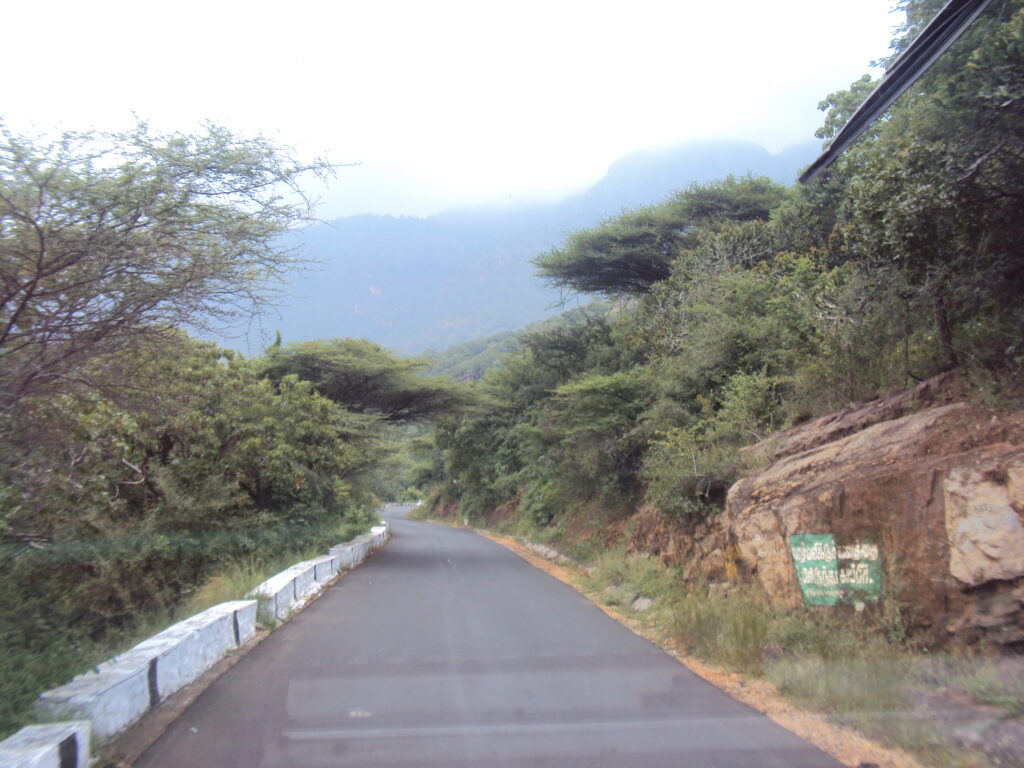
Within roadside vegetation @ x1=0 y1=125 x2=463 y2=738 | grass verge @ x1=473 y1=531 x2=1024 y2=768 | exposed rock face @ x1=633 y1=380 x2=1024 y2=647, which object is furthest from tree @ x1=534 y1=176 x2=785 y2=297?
grass verge @ x1=473 y1=531 x2=1024 y2=768

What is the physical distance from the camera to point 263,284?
805 cm

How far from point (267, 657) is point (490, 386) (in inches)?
970

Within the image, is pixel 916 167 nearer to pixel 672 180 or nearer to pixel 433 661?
pixel 433 661

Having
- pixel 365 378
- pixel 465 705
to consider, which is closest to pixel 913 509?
pixel 465 705

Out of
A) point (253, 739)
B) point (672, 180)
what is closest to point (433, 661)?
point (253, 739)

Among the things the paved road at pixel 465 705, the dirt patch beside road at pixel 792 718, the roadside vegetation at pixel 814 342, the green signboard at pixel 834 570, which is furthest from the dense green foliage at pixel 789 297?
the paved road at pixel 465 705

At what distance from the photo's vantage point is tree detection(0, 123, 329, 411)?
20.1 ft

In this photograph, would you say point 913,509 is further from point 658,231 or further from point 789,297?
point 658,231

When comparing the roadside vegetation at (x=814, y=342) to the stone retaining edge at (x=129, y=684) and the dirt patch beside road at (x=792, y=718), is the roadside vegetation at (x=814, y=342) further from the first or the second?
the stone retaining edge at (x=129, y=684)

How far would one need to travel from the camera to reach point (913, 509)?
21.7 feet

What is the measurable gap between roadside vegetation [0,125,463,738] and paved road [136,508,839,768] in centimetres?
145

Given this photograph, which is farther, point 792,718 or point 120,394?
point 120,394

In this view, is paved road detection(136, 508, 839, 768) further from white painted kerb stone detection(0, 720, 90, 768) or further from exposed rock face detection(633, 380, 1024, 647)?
exposed rock face detection(633, 380, 1024, 647)

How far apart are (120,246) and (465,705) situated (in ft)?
16.3
